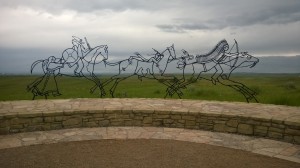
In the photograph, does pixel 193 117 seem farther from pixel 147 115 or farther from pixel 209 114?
pixel 147 115

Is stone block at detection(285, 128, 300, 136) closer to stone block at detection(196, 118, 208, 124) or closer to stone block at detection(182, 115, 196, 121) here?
stone block at detection(196, 118, 208, 124)

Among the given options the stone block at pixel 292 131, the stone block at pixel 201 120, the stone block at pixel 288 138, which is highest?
the stone block at pixel 201 120

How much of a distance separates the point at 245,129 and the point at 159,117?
243cm

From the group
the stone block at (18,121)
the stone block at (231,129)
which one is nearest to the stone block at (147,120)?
the stone block at (231,129)

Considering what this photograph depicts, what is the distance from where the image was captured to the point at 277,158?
593 cm

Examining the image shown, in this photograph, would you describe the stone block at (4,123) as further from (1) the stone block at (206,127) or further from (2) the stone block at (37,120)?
(1) the stone block at (206,127)

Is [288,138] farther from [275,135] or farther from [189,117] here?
[189,117]

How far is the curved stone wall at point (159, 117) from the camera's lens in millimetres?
7383

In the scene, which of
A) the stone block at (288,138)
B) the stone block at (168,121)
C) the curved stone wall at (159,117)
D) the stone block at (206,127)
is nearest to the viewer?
the stone block at (288,138)

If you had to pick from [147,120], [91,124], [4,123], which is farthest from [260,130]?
[4,123]

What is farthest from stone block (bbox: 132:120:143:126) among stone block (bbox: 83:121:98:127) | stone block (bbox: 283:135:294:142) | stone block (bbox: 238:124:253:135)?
stone block (bbox: 283:135:294:142)

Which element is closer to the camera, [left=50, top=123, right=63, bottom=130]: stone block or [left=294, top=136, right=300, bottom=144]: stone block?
[left=294, top=136, right=300, bottom=144]: stone block

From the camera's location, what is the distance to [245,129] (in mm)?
7641

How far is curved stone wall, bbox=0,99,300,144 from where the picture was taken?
24.2 feet
